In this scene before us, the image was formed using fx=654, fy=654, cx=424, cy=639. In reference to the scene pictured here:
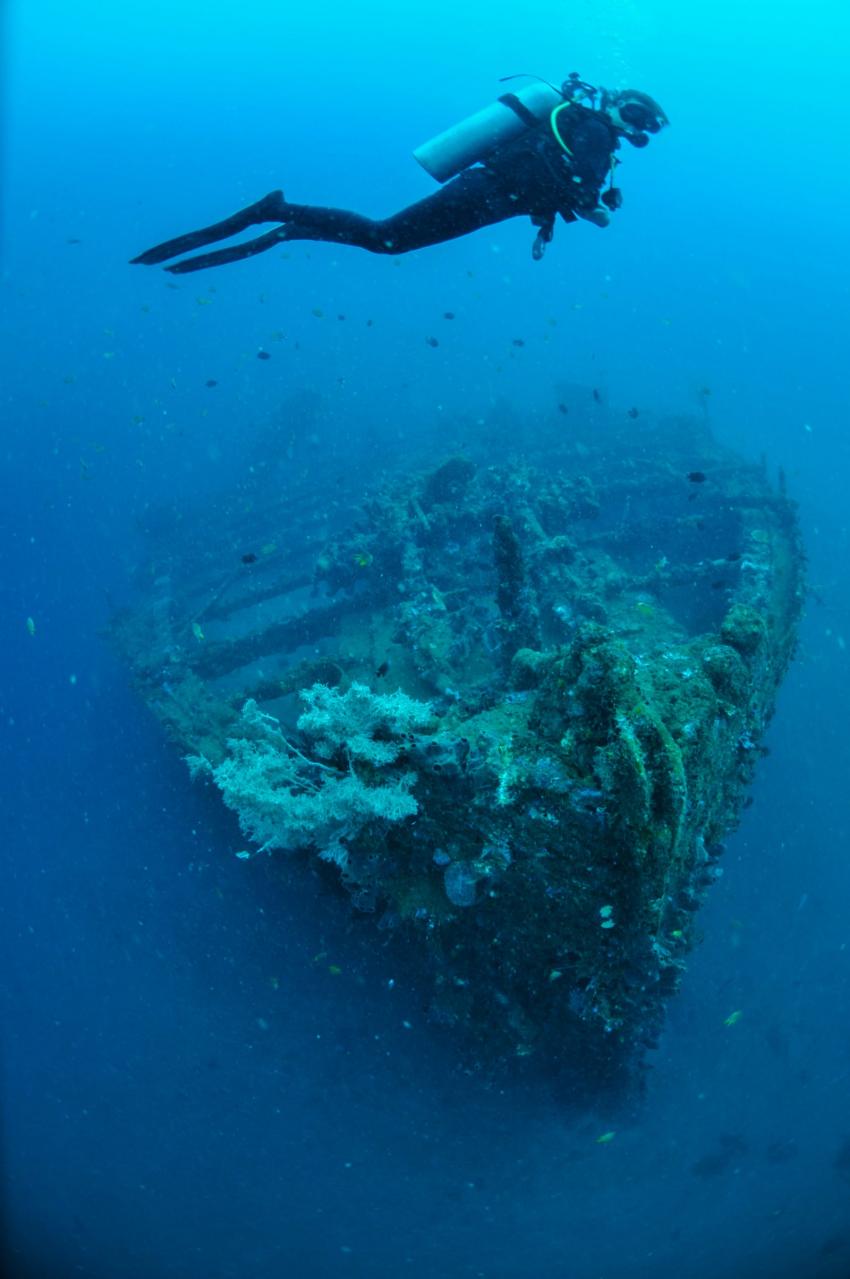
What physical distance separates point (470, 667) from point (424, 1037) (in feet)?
16.1

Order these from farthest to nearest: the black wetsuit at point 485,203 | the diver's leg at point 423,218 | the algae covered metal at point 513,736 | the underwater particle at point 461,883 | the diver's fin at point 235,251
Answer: the diver's fin at point 235,251 → the diver's leg at point 423,218 → the black wetsuit at point 485,203 → the underwater particle at point 461,883 → the algae covered metal at point 513,736

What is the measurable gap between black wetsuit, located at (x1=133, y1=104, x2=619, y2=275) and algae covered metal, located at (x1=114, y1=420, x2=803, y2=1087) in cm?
305

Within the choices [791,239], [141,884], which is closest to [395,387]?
[141,884]

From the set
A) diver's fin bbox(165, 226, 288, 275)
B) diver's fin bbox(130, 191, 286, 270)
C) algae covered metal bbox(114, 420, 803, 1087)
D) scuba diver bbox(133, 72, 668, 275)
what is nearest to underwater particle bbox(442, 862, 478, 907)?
algae covered metal bbox(114, 420, 803, 1087)

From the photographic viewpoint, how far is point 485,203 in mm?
5605

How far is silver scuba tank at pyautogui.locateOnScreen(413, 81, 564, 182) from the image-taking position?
546 cm

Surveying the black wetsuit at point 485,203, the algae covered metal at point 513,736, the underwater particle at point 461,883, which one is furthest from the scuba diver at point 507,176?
the underwater particle at point 461,883

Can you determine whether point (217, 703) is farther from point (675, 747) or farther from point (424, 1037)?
point (675, 747)

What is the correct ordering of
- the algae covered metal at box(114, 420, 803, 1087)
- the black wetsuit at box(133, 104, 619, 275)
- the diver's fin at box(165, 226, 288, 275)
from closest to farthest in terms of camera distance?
the algae covered metal at box(114, 420, 803, 1087) < the black wetsuit at box(133, 104, 619, 275) < the diver's fin at box(165, 226, 288, 275)

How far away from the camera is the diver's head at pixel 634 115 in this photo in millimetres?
5539

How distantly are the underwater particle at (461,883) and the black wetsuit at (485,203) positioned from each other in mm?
4993

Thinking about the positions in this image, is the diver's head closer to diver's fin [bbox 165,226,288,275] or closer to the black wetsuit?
the black wetsuit

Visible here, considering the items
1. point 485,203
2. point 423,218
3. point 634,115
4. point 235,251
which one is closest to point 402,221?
point 423,218

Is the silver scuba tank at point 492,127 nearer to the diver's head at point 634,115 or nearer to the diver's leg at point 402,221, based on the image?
the diver's leg at point 402,221
